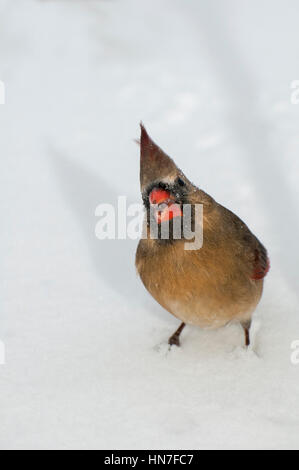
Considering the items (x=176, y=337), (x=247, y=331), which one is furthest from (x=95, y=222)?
(x=247, y=331)

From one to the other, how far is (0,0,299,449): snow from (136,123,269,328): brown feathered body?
0.26 meters

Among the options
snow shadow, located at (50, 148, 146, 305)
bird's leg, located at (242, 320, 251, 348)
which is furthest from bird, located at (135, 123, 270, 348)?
snow shadow, located at (50, 148, 146, 305)

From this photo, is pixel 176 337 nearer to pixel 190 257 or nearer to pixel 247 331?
pixel 247 331

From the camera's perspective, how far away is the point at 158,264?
2.55 metres

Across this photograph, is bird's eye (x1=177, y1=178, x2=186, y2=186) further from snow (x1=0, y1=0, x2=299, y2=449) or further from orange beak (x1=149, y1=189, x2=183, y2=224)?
snow (x1=0, y1=0, x2=299, y2=449)

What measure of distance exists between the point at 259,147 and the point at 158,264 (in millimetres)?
1678

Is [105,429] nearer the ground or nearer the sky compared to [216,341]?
nearer the ground

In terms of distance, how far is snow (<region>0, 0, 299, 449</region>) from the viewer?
248 centimetres

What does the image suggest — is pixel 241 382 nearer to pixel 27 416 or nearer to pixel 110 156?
pixel 27 416

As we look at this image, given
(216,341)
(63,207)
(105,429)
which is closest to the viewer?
(105,429)

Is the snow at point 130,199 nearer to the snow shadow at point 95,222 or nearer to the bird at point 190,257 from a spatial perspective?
the snow shadow at point 95,222

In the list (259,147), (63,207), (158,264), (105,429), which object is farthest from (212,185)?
(105,429)

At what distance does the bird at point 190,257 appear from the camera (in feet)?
7.84

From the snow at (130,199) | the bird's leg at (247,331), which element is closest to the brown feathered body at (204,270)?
the bird's leg at (247,331)
